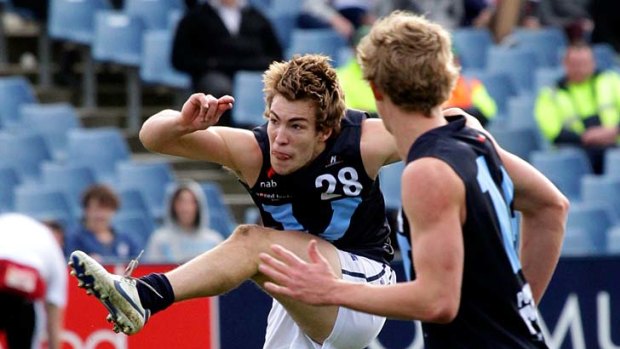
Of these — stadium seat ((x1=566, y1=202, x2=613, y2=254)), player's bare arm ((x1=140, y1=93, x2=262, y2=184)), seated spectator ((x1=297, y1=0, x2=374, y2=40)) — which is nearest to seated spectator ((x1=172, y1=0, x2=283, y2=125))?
seated spectator ((x1=297, y1=0, x2=374, y2=40))

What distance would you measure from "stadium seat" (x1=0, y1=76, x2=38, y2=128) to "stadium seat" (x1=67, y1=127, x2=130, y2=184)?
2.47 feet

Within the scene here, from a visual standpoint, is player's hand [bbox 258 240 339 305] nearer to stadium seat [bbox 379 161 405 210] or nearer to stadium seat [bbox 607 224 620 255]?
stadium seat [bbox 607 224 620 255]

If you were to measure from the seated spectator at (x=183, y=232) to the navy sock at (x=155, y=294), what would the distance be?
4.30 meters

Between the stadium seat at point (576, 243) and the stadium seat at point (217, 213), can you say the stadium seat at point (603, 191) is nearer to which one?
the stadium seat at point (576, 243)

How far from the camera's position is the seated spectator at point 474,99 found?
37.0ft

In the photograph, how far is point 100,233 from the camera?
398 inches

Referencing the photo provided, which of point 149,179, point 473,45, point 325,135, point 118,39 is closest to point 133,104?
point 118,39

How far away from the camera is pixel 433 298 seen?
177 inches

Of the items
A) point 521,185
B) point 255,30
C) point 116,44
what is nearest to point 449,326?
point 521,185

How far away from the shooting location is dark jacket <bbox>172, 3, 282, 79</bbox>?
1186cm

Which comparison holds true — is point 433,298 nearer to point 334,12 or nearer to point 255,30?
point 255,30

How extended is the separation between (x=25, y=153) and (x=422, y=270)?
7.85m

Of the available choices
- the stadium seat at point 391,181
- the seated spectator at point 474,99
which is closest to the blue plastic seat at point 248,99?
the stadium seat at point 391,181

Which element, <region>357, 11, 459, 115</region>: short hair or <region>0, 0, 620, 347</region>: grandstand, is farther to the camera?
<region>0, 0, 620, 347</region>: grandstand
